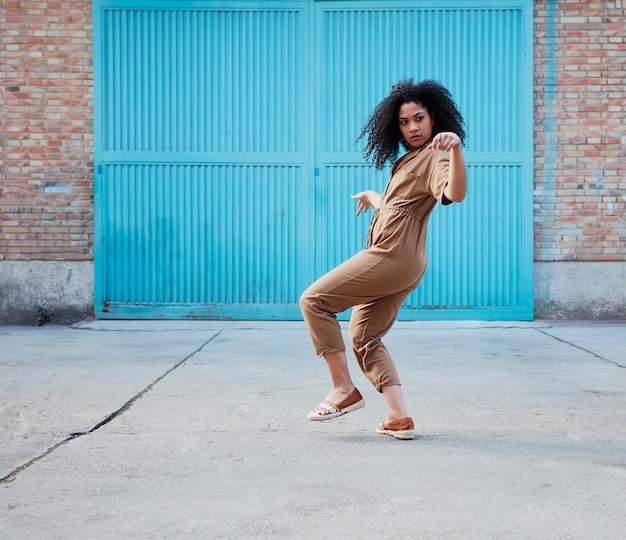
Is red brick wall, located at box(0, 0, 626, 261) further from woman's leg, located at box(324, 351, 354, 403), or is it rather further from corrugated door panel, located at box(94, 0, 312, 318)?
woman's leg, located at box(324, 351, 354, 403)

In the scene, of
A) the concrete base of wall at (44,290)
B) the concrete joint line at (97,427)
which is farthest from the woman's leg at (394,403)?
the concrete base of wall at (44,290)

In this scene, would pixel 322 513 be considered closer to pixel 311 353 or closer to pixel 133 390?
pixel 133 390

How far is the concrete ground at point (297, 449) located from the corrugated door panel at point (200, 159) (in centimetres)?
255

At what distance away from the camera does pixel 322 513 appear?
2.62 metres

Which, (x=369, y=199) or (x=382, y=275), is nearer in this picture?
(x=382, y=275)

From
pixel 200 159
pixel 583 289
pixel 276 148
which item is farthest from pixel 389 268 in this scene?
pixel 583 289

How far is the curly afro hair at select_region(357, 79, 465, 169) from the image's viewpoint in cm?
381

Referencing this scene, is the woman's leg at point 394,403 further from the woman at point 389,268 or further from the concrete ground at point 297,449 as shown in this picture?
the concrete ground at point 297,449

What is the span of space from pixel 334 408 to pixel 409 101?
A: 1449 millimetres

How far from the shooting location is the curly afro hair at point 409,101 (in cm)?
381

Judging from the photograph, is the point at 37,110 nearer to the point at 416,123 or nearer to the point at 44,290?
the point at 44,290

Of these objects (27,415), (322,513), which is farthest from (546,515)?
(27,415)

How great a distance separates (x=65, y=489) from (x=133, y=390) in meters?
2.09

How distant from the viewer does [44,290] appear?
9.25 meters
